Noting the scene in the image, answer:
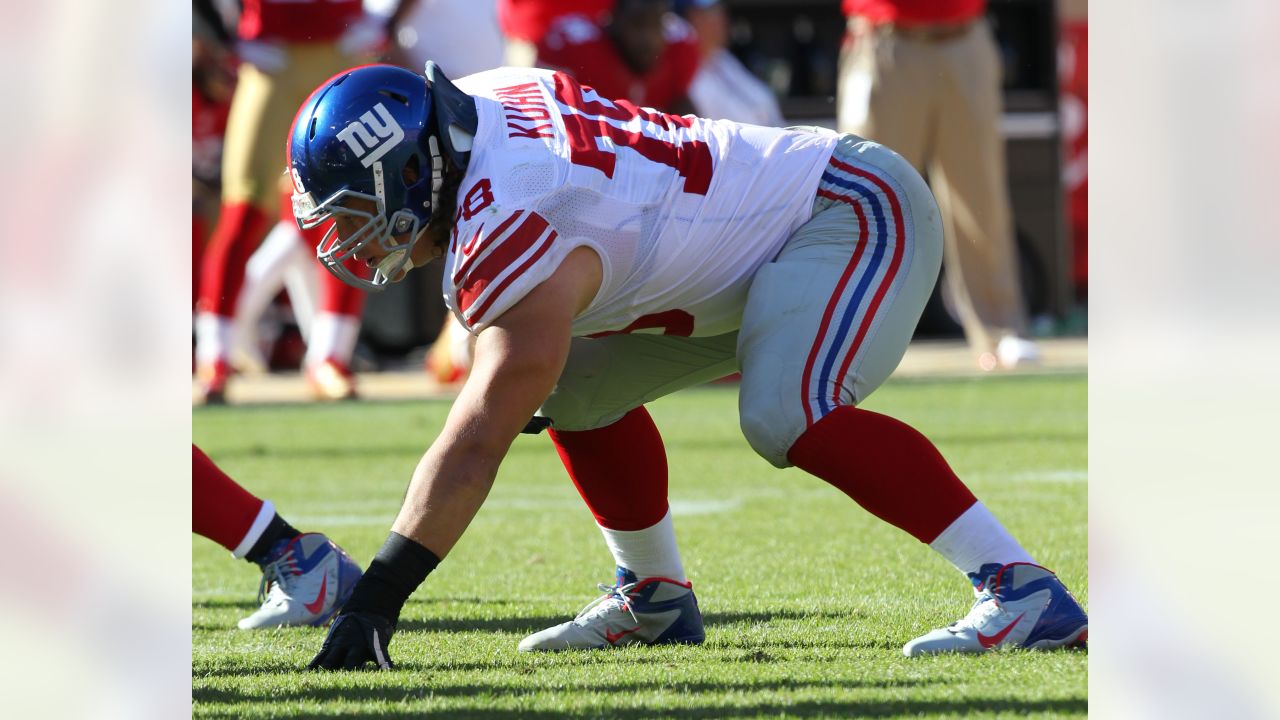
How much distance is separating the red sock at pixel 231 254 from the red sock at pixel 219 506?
13.7ft

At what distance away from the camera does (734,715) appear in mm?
2420

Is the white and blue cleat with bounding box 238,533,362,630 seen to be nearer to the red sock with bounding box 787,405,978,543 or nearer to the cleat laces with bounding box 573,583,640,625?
the cleat laces with bounding box 573,583,640,625

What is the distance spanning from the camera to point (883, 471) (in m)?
2.83

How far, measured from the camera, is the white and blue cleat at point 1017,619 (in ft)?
9.30

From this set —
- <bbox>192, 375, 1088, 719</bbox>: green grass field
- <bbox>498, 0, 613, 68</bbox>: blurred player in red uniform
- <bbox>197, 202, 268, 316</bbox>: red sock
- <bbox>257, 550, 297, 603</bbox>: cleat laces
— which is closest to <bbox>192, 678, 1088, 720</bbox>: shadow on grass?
<bbox>192, 375, 1088, 719</bbox>: green grass field

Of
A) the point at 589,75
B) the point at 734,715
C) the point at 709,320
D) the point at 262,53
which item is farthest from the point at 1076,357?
the point at 734,715

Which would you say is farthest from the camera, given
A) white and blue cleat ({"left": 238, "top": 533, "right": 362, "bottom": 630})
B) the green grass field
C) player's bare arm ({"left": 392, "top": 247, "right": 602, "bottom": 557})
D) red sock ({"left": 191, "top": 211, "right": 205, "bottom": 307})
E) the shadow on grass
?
red sock ({"left": 191, "top": 211, "right": 205, "bottom": 307})


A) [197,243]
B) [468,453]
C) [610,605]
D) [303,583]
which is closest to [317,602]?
[303,583]

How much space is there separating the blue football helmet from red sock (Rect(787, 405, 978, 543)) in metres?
0.71

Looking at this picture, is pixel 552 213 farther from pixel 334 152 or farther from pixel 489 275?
pixel 334 152

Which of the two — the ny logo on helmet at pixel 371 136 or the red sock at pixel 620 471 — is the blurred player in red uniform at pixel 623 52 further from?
the ny logo on helmet at pixel 371 136

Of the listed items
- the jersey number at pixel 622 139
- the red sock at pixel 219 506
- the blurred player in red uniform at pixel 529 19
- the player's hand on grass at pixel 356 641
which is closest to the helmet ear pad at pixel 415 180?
the jersey number at pixel 622 139

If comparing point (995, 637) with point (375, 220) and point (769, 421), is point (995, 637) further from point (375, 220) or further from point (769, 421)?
point (375, 220)

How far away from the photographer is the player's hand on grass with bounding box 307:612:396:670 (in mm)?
2752
